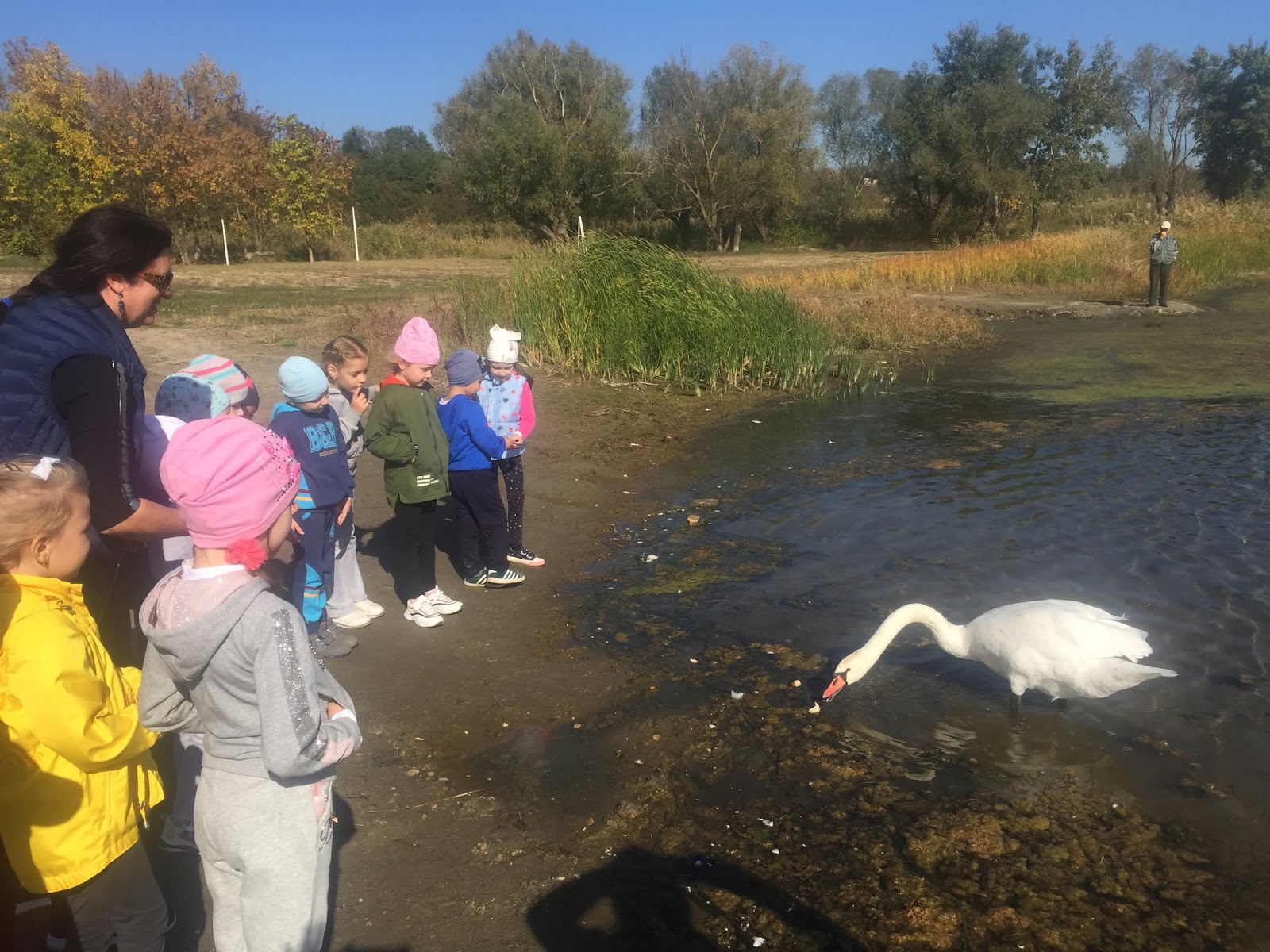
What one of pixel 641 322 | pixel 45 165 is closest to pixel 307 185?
pixel 45 165

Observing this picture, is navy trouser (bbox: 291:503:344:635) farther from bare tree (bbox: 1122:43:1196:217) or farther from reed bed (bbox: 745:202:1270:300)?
bare tree (bbox: 1122:43:1196:217)

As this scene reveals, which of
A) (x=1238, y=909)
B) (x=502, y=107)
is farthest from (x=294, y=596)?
(x=502, y=107)

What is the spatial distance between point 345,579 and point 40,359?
3.15m

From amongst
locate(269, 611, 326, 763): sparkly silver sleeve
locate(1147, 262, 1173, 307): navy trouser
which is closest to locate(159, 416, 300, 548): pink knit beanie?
locate(269, 611, 326, 763): sparkly silver sleeve

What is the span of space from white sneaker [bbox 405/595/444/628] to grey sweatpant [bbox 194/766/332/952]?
10.3 ft

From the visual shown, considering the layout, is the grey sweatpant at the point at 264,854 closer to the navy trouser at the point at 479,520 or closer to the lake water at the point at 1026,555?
the lake water at the point at 1026,555

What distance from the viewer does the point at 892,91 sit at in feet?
191

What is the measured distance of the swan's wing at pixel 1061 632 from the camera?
181 inches

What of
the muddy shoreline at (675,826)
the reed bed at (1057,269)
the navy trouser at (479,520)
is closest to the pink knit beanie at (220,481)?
the muddy shoreline at (675,826)

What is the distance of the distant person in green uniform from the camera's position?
2216 cm

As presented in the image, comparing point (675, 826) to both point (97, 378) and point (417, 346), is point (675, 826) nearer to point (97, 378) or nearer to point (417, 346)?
point (97, 378)

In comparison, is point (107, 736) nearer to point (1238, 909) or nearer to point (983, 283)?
point (1238, 909)

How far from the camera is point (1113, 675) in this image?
455 cm

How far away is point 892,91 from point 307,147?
36.0 meters
